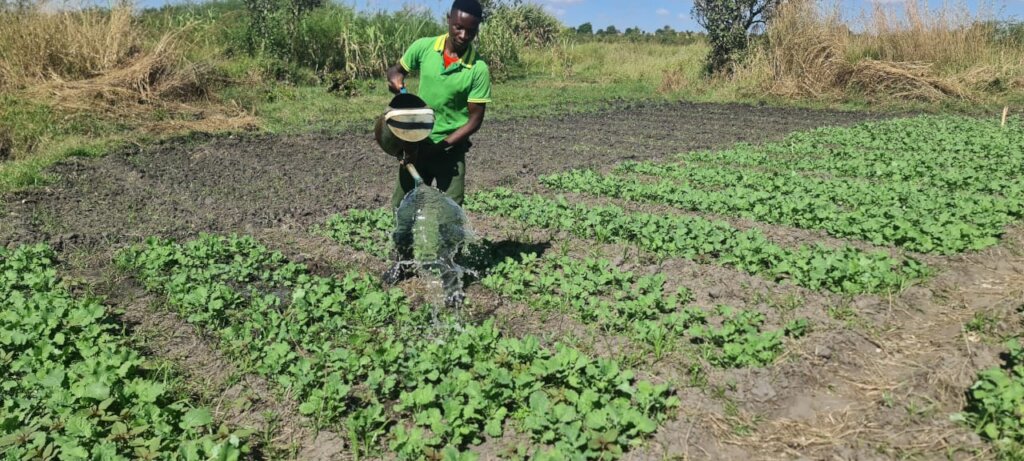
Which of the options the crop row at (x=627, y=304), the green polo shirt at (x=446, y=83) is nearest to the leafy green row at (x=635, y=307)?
the crop row at (x=627, y=304)

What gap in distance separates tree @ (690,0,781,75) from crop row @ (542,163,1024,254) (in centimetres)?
1085

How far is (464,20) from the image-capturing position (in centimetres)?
378

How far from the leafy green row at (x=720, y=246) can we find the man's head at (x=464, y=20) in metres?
2.10

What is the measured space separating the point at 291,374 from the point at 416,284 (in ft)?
4.31

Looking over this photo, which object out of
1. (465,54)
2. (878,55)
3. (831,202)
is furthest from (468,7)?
(878,55)

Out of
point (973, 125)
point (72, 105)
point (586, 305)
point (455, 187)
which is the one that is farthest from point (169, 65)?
point (973, 125)

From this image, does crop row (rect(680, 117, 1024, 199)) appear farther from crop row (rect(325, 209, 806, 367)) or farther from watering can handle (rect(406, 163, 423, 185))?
watering can handle (rect(406, 163, 423, 185))

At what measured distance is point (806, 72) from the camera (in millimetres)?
15664

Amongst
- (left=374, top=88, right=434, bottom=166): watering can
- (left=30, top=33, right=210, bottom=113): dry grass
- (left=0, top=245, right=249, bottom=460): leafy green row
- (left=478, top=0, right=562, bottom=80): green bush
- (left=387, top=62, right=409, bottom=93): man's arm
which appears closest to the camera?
(left=0, top=245, right=249, bottom=460): leafy green row

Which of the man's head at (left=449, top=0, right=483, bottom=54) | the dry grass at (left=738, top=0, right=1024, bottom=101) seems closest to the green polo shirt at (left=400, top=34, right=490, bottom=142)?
the man's head at (left=449, top=0, right=483, bottom=54)

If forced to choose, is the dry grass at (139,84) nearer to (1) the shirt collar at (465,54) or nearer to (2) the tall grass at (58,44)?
(2) the tall grass at (58,44)

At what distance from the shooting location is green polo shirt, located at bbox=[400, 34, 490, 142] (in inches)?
157

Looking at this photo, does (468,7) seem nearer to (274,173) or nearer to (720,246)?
(720,246)

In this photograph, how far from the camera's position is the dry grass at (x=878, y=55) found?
48.8ft
